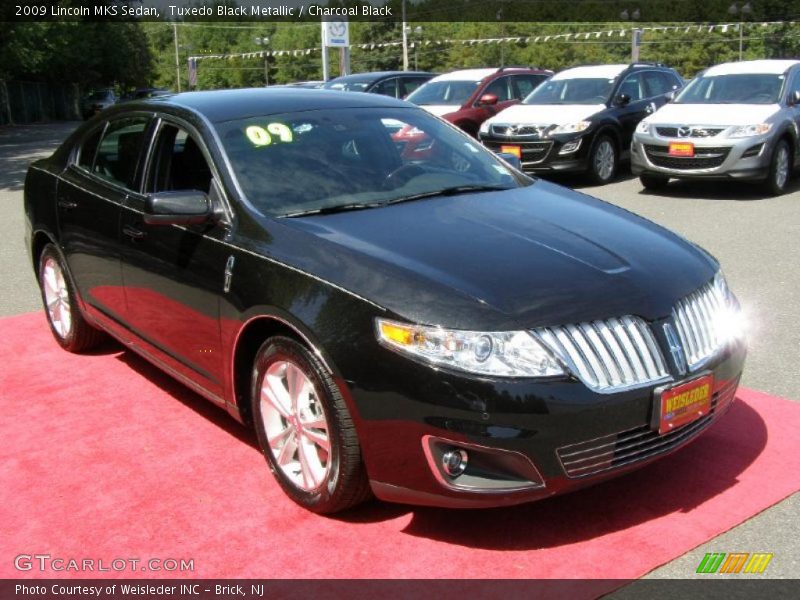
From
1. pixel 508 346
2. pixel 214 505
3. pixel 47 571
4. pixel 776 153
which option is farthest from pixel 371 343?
pixel 776 153

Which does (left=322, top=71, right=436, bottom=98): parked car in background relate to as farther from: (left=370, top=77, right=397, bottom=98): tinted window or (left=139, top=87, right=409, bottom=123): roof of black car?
(left=139, top=87, right=409, bottom=123): roof of black car

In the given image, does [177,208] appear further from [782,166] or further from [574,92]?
[574,92]

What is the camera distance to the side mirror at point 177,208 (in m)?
4.20

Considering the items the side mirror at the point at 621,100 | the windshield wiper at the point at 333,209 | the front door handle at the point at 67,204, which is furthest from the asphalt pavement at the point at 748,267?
the front door handle at the point at 67,204

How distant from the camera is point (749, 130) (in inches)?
476

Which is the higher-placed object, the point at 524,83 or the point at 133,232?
the point at 133,232

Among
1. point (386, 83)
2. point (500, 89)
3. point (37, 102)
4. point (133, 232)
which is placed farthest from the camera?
point (37, 102)

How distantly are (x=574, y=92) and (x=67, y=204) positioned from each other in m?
10.7

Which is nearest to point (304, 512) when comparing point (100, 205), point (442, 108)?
point (100, 205)

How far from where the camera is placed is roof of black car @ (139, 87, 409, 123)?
4.79 meters

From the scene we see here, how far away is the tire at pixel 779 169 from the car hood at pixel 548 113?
2.71 meters

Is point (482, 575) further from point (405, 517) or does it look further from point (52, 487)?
point (52, 487)

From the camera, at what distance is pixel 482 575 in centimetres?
339

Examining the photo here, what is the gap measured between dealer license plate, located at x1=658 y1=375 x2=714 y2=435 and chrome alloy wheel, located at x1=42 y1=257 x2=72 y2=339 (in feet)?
12.6
